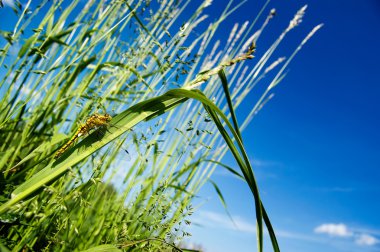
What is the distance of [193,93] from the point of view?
2.37 feet

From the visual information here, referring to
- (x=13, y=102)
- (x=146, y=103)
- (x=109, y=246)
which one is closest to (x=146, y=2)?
(x=13, y=102)

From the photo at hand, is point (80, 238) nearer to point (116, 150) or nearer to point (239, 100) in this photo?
point (116, 150)

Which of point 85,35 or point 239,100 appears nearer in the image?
point 85,35

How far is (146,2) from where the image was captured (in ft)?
4.44

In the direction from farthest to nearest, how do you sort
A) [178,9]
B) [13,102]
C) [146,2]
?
[178,9]
[146,2]
[13,102]

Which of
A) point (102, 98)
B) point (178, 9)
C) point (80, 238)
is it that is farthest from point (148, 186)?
point (178, 9)

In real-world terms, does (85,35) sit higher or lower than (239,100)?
lower

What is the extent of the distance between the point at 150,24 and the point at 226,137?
3.42ft

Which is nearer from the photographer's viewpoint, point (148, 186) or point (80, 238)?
point (80, 238)

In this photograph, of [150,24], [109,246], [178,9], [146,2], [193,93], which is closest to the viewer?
[193,93]

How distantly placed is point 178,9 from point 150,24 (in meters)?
0.21

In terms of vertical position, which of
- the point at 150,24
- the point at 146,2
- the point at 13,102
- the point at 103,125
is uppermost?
the point at 150,24

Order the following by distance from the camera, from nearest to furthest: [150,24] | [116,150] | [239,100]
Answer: [116,150], [150,24], [239,100]

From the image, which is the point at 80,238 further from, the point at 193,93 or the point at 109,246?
the point at 193,93
